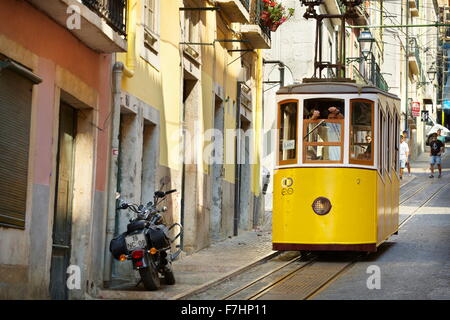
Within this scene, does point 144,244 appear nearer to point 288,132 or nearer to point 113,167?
point 113,167

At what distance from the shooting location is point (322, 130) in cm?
1770

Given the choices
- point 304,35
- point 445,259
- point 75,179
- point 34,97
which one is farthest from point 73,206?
point 304,35

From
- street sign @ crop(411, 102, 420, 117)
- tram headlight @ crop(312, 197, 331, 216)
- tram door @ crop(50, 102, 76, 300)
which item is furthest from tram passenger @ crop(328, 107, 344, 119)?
street sign @ crop(411, 102, 420, 117)

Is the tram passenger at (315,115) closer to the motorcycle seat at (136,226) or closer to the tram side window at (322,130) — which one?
the tram side window at (322,130)

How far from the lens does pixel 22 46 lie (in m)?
11.2

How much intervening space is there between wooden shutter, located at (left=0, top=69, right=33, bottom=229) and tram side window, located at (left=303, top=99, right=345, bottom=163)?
6.90 m

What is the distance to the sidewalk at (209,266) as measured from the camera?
13.8 meters

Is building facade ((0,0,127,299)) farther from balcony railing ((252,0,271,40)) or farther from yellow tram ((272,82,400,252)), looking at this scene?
balcony railing ((252,0,271,40))

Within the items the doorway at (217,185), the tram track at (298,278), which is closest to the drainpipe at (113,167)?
the tram track at (298,278)

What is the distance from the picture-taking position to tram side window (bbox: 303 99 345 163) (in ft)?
57.9

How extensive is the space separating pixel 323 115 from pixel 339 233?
1.90 metres

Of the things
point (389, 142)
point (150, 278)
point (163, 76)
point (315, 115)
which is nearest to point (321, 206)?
point (315, 115)

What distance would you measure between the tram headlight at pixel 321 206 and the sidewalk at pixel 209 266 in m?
1.31
